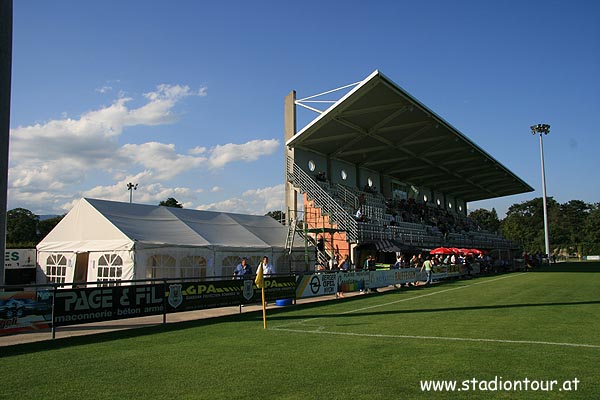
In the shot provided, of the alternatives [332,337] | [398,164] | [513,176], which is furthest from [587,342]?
[513,176]

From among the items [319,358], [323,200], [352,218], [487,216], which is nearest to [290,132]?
[323,200]

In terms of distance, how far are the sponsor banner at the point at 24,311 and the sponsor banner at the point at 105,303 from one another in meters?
0.23

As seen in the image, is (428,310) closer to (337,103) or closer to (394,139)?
(337,103)

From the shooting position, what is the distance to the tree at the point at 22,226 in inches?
2869

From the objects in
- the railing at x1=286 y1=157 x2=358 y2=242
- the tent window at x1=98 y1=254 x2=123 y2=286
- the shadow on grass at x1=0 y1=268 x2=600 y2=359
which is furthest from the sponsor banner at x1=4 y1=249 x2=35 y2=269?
the railing at x1=286 y1=157 x2=358 y2=242

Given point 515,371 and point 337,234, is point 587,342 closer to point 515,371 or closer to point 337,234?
point 515,371

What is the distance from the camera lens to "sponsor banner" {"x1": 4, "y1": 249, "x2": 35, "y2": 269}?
25.1 m

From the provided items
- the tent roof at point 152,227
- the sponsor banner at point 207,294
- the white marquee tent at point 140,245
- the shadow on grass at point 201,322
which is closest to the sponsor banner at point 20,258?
the white marquee tent at point 140,245

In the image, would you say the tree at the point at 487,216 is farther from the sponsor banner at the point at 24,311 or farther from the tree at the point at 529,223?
the sponsor banner at the point at 24,311

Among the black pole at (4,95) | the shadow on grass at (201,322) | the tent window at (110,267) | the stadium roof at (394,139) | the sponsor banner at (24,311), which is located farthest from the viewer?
the stadium roof at (394,139)

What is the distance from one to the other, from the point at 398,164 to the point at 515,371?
40.3 m
